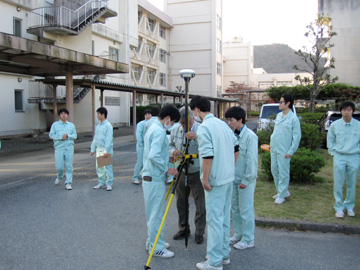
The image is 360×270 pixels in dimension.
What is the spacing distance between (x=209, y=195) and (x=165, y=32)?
44119 mm

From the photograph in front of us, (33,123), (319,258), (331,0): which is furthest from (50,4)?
(331,0)

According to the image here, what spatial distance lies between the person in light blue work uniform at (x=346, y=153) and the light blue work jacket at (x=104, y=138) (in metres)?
4.62

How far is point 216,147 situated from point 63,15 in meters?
21.0

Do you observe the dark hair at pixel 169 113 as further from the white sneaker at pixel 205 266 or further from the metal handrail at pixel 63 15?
the metal handrail at pixel 63 15

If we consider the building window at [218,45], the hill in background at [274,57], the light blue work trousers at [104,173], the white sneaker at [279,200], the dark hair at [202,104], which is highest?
the hill in background at [274,57]

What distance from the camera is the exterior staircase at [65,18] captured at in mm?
20266

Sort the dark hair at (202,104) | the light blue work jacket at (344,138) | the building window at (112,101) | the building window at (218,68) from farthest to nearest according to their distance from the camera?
the building window at (218,68) → the building window at (112,101) → the light blue work jacket at (344,138) → the dark hair at (202,104)

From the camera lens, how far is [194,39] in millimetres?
46562

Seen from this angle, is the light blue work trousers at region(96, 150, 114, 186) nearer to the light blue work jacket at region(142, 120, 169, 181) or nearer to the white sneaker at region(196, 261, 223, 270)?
the light blue work jacket at region(142, 120, 169, 181)

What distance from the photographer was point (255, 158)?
445 cm

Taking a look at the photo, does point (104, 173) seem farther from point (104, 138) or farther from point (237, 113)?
point (237, 113)

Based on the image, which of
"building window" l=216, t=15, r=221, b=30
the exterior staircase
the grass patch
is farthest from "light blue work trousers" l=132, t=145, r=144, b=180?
"building window" l=216, t=15, r=221, b=30

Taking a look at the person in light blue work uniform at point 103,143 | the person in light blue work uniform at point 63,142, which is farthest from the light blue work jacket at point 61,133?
the person in light blue work uniform at point 103,143

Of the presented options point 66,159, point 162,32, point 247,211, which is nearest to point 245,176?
point 247,211
